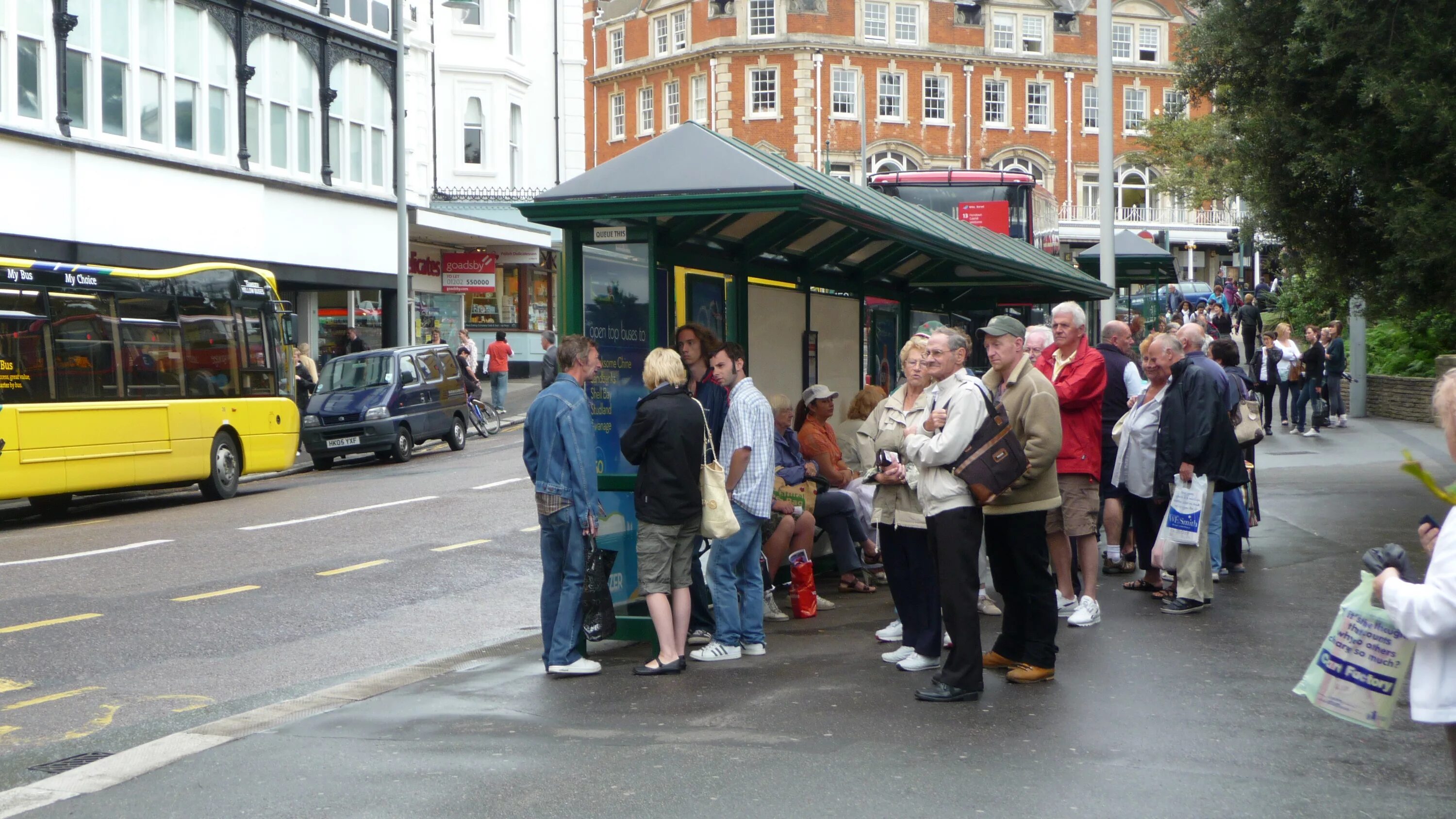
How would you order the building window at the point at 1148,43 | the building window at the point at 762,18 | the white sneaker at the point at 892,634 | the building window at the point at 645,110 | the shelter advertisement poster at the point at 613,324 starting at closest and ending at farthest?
the white sneaker at the point at 892,634 → the shelter advertisement poster at the point at 613,324 → the building window at the point at 762,18 → the building window at the point at 1148,43 → the building window at the point at 645,110

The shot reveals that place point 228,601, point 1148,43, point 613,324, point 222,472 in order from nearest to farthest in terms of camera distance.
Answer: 1. point 613,324
2. point 228,601
3. point 222,472
4. point 1148,43

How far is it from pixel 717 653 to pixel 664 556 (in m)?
0.69

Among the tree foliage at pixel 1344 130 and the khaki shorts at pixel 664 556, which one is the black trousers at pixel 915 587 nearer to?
the khaki shorts at pixel 664 556

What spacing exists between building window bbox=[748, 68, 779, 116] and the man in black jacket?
5959 cm

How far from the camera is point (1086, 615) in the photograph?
28.5 feet

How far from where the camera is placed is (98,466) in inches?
648

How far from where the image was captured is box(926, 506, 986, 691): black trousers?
6773 mm

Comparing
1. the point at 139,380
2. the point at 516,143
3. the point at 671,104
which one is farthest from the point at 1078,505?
the point at 671,104

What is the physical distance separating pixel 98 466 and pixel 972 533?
12.8 m

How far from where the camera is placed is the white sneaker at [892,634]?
8312mm

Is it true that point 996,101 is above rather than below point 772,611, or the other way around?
above

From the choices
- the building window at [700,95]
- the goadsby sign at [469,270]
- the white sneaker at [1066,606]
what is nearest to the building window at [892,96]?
the building window at [700,95]

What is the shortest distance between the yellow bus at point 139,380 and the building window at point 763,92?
4906 cm

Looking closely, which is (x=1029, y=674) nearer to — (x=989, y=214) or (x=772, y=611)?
(x=772, y=611)
